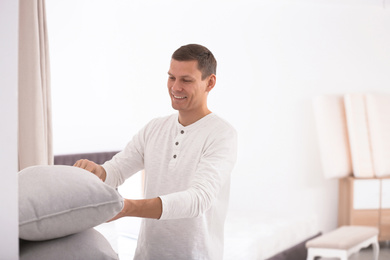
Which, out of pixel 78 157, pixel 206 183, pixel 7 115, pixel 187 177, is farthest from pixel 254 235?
pixel 7 115

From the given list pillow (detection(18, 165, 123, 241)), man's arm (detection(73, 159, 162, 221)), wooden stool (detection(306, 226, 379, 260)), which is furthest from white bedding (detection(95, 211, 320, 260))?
pillow (detection(18, 165, 123, 241))

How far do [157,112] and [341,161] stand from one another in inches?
78.2

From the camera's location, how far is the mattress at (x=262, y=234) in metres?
3.52

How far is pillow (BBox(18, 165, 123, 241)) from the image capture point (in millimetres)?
→ 1052

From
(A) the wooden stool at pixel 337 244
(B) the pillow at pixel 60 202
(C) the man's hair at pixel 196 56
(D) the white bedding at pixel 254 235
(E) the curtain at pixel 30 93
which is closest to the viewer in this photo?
(B) the pillow at pixel 60 202

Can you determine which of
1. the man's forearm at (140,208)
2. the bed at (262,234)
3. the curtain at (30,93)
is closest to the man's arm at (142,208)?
the man's forearm at (140,208)

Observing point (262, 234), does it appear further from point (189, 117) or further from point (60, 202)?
point (60, 202)

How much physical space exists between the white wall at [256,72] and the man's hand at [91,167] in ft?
9.65

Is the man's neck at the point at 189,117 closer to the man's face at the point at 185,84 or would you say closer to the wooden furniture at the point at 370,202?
the man's face at the point at 185,84

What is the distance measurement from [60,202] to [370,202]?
4721 millimetres

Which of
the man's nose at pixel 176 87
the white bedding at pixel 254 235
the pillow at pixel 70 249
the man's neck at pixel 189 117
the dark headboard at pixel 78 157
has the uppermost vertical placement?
the man's nose at pixel 176 87

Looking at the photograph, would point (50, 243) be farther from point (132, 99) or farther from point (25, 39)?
point (132, 99)

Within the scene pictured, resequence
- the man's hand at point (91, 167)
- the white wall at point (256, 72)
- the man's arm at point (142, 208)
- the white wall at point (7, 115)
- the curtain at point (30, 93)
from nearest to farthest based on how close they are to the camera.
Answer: the white wall at point (7, 115)
the man's arm at point (142, 208)
the man's hand at point (91, 167)
the curtain at point (30, 93)
the white wall at point (256, 72)

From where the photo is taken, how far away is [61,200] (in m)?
1.10
